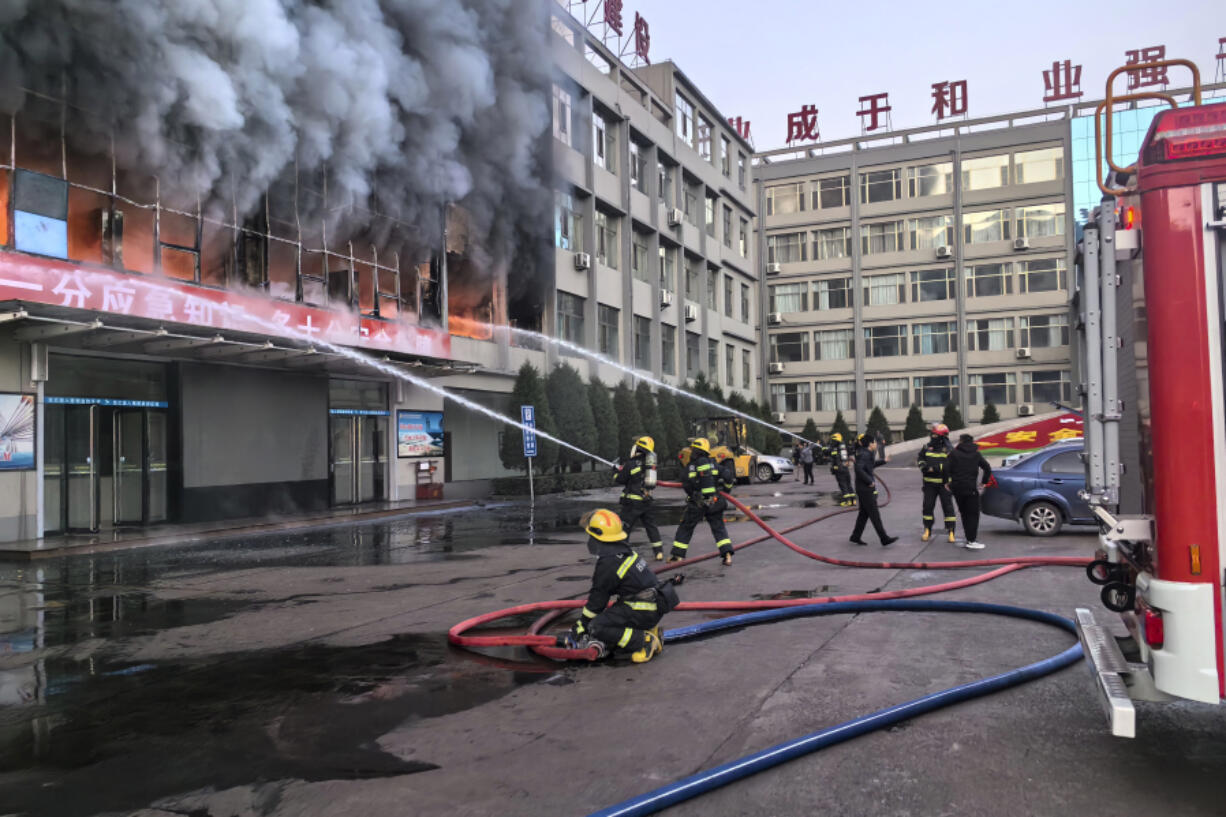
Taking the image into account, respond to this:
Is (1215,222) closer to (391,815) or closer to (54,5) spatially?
(391,815)

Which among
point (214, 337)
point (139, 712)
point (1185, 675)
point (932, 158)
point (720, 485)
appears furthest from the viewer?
point (932, 158)

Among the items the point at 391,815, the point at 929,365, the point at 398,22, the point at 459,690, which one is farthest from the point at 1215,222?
the point at 929,365

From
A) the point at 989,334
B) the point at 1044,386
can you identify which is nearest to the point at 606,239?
the point at 989,334

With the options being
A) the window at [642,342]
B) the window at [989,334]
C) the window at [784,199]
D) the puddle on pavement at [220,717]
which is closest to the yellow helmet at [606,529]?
the puddle on pavement at [220,717]

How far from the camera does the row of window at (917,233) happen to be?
4969 centimetres

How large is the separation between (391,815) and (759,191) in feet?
184

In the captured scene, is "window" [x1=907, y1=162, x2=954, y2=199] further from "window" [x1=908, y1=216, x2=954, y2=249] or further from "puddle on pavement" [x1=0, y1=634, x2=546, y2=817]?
"puddle on pavement" [x1=0, y1=634, x2=546, y2=817]

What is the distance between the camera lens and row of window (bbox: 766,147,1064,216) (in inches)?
1953

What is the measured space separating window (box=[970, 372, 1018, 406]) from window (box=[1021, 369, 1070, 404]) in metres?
0.52

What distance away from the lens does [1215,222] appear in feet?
11.5

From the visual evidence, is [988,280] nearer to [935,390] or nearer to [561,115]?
[935,390]

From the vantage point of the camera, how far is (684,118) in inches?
1694

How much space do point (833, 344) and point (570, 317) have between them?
28.3 meters

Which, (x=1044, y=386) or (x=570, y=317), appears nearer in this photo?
(x=570, y=317)
